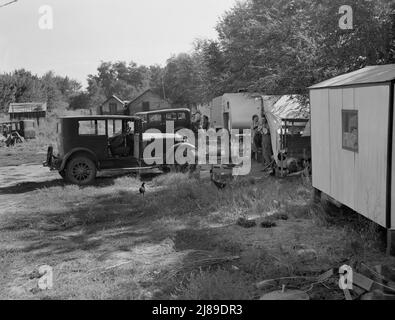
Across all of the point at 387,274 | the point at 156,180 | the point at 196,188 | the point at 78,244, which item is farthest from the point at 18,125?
the point at 387,274

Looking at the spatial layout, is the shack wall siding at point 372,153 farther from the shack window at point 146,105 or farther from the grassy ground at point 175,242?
the shack window at point 146,105

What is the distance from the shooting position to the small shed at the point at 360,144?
5.56m

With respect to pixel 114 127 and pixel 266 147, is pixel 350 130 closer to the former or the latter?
pixel 266 147

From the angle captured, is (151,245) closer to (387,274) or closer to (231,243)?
(231,243)

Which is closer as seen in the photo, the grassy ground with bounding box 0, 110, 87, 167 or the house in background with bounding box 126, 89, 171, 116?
the grassy ground with bounding box 0, 110, 87, 167

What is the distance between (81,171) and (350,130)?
28.6 ft

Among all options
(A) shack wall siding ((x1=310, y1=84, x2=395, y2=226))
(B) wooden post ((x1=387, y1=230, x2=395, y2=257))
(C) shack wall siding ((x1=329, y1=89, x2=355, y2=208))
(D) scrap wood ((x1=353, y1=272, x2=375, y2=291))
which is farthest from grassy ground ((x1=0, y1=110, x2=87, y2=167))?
(D) scrap wood ((x1=353, y1=272, x2=375, y2=291))

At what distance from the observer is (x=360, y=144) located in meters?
6.34

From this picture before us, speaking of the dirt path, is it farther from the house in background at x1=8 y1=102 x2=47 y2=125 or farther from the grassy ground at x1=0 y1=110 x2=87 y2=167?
the house in background at x1=8 y1=102 x2=47 y2=125

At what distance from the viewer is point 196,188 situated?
11.4 meters

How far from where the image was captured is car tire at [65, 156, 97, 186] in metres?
13.3

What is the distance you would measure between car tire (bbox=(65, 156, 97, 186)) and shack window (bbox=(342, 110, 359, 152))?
27.2ft

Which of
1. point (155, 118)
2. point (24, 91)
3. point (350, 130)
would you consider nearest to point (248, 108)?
point (155, 118)
